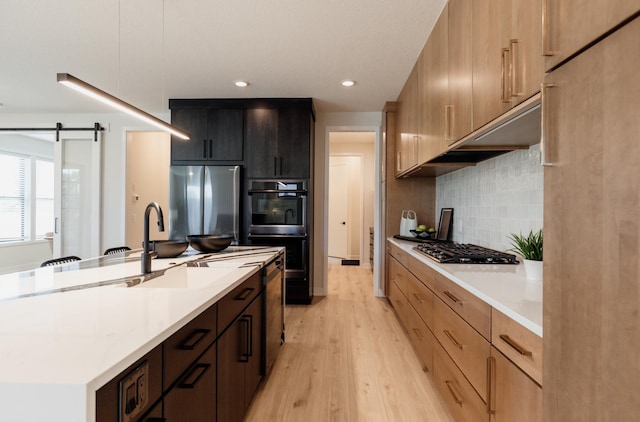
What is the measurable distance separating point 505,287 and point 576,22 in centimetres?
96

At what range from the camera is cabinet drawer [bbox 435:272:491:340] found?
126 cm

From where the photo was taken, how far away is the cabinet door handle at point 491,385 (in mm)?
1195

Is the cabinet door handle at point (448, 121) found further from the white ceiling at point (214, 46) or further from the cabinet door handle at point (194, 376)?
the cabinet door handle at point (194, 376)

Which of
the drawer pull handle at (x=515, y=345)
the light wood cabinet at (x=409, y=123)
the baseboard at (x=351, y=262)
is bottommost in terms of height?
the baseboard at (x=351, y=262)

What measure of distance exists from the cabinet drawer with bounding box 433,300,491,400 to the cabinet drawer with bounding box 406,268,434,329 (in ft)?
0.42

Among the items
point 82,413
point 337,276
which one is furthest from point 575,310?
point 337,276

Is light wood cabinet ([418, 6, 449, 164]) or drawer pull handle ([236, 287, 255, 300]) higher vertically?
light wood cabinet ([418, 6, 449, 164])

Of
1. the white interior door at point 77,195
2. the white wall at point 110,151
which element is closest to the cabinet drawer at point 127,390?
the white wall at point 110,151

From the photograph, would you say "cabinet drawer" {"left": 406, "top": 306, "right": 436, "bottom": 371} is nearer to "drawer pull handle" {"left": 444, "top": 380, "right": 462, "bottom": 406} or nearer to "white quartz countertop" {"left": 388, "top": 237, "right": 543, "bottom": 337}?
"drawer pull handle" {"left": 444, "top": 380, "right": 462, "bottom": 406}

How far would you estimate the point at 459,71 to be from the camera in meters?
1.88

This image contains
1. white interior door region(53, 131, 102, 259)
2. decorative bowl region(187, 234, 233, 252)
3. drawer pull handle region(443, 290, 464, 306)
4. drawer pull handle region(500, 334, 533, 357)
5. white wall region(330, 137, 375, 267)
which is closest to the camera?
drawer pull handle region(500, 334, 533, 357)

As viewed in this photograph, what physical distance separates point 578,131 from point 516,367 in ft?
2.51

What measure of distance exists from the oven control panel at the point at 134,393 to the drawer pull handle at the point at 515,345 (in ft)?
3.47

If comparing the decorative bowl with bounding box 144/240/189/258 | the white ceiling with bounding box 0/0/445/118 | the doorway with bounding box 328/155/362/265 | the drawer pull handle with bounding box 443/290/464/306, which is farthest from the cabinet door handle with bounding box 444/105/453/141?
the doorway with bounding box 328/155/362/265
